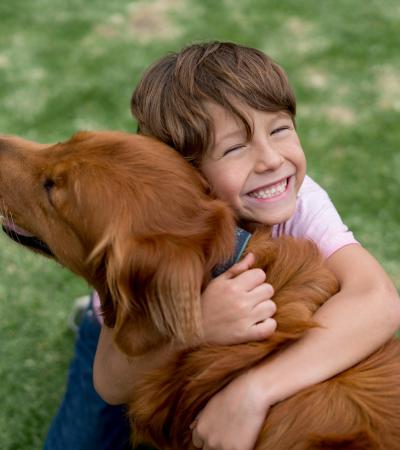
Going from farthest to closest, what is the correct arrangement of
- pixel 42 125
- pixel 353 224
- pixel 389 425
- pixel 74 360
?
Answer: pixel 42 125, pixel 353 224, pixel 74 360, pixel 389 425

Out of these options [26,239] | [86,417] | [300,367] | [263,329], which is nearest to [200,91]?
[26,239]

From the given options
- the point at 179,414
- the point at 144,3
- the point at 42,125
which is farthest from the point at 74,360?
the point at 144,3

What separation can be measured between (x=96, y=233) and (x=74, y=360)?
4.73 ft

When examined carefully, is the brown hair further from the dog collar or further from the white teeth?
the dog collar

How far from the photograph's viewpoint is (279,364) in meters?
2.36

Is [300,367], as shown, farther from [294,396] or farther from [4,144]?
[4,144]

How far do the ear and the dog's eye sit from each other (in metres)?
0.42

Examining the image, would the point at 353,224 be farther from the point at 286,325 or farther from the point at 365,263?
the point at 286,325

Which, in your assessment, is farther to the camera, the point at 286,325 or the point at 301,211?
the point at 301,211

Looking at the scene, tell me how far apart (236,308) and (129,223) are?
0.50 meters

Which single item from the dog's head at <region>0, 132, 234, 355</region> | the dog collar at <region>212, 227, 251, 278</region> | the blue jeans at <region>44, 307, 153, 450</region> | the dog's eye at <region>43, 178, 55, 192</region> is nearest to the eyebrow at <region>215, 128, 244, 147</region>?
the dog's head at <region>0, 132, 234, 355</region>

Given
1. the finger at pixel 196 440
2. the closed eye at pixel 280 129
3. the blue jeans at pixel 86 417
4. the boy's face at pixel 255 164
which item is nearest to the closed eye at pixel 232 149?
the boy's face at pixel 255 164

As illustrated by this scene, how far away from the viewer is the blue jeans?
3.39 m

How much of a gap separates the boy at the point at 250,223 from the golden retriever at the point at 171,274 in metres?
0.06
